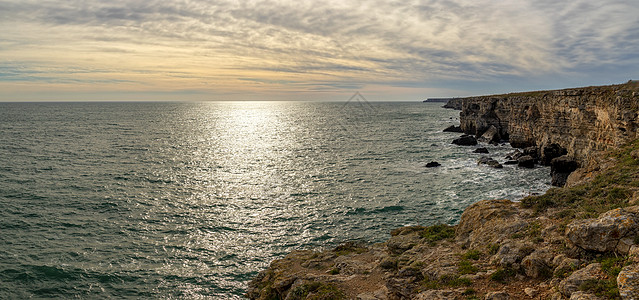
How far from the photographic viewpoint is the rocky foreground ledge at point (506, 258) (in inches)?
459

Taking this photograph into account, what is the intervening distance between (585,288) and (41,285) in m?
31.3

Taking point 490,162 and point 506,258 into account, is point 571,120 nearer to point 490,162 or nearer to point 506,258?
point 490,162

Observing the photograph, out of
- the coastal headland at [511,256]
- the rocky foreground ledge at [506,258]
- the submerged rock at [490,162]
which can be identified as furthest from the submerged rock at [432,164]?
the rocky foreground ledge at [506,258]

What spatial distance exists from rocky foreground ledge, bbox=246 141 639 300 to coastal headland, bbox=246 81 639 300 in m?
0.04

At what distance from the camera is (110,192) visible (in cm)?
4156

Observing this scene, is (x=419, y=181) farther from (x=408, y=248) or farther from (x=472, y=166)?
(x=408, y=248)

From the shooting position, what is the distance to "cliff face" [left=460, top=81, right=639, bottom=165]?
1318 inches

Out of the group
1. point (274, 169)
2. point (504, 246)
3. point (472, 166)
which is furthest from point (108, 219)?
point (472, 166)

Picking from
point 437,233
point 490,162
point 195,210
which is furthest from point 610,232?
point 490,162

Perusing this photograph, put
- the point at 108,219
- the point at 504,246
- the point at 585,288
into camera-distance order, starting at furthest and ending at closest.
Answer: the point at 108,219
the point at 504,246
the point at 585,288

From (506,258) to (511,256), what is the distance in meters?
0.24

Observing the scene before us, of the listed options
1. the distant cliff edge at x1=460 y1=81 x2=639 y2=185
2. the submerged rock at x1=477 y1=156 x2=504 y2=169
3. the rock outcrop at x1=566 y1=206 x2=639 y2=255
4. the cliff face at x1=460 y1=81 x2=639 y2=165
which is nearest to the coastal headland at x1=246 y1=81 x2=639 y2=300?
the rock outcrop at x1=566 y1=206 x2=639 y2=255

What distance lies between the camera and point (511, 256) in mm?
14750

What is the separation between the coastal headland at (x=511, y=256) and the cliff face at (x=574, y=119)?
80.3 inches
